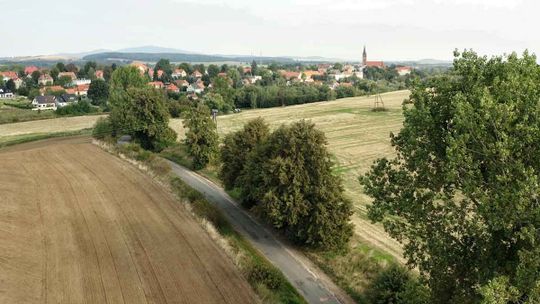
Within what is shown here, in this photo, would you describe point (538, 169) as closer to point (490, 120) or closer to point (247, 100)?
point (490, 120)

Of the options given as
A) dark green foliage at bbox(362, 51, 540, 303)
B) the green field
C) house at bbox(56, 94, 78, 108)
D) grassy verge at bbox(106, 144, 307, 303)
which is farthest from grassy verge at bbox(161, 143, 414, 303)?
house at bbox(56, 94, 78, 108)

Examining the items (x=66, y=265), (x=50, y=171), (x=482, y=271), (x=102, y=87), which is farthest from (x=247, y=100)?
(x=482, y=271)

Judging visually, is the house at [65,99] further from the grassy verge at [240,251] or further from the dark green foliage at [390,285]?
the dark green foliage at [390,285]

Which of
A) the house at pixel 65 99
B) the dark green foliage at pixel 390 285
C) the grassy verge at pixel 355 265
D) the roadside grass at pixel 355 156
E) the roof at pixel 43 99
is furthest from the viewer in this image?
the house at pixel 65 99

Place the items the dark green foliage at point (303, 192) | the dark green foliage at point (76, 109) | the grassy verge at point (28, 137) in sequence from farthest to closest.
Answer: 1. the dark green foliage at point (76, 109)
2. the grassy verge at point (28, 137)
3. the dark green foliage at point (303, 192)

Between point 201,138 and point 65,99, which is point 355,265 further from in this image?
point 65,99

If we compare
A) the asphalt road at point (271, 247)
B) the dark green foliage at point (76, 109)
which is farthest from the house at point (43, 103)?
the asphalt road at point (271, 247)
